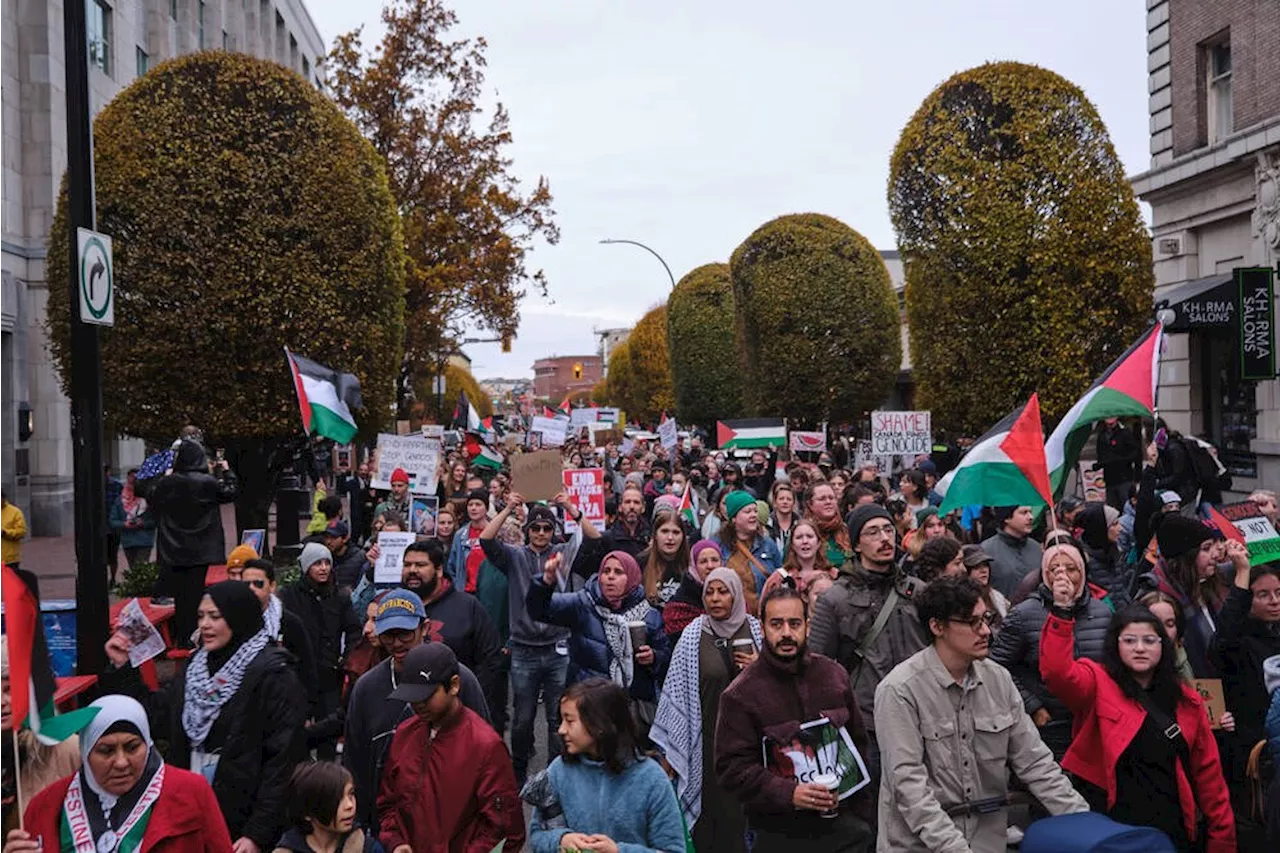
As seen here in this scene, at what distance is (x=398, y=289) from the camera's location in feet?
58.5

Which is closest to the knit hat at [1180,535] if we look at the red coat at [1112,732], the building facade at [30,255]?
the red coat at [1112,732]

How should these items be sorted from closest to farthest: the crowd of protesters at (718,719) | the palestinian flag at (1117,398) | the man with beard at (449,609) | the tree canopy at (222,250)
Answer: the crowd of protesters at (718,719) → the man with beard at (449,609) → the palestinian flag at (1117,398) → the tree canopy at (222,250)

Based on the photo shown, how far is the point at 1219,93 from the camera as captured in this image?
22891mm

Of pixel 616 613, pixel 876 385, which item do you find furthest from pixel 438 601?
pixel 876 385

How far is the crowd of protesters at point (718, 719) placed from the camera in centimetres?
438

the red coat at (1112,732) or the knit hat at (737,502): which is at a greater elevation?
the knit hat at (737,502)

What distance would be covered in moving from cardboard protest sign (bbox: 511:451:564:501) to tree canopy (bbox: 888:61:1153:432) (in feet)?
42.3

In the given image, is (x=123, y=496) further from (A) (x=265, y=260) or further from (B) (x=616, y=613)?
(B) (x=616, y=613)

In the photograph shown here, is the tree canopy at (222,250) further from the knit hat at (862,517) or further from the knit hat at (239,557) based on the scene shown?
the knit hat at (862,517)

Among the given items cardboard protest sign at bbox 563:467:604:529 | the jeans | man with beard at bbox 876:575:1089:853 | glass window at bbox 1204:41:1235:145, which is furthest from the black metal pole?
glass window at bbox 1204:41:1235:145

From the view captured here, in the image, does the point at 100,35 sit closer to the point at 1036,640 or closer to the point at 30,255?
the point at 30,255

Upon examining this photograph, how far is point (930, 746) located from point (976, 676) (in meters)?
0.31

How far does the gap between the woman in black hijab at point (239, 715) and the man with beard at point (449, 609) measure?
5.64ft

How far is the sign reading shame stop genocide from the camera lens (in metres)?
17.5
